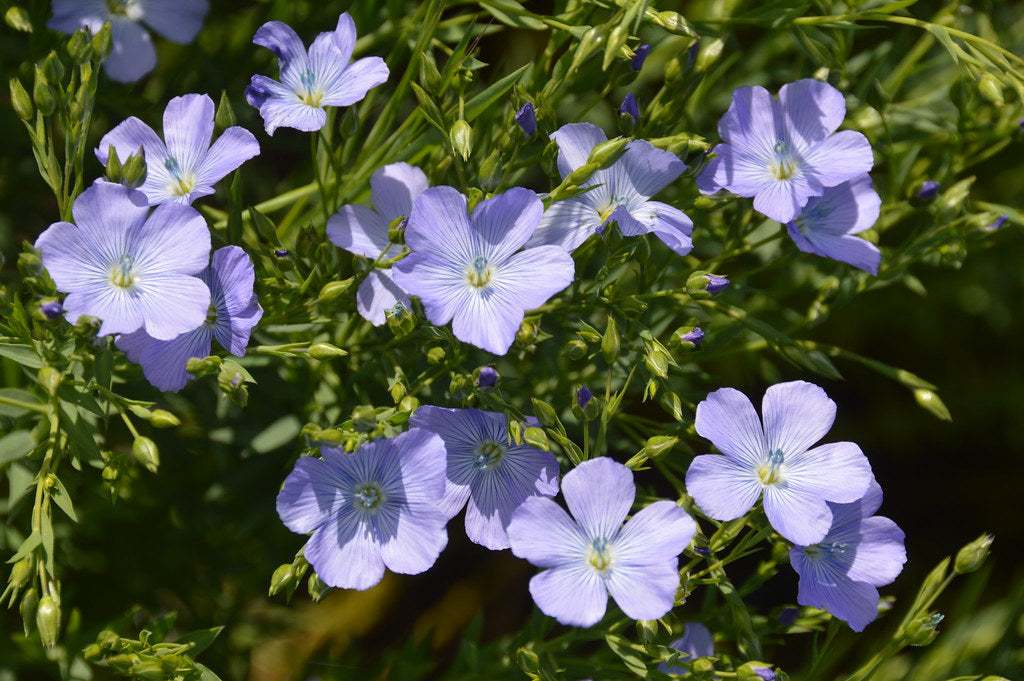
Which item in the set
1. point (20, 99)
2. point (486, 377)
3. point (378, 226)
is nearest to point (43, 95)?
point (20, 99)

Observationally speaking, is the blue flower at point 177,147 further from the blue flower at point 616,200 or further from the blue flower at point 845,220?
the blue flower at point 845,220

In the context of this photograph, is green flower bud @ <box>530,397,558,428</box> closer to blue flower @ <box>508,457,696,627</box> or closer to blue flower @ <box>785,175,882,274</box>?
blue flower @ <box>508,457,696,627</box>

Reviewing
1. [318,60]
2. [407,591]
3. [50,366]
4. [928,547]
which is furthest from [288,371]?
[928,547]

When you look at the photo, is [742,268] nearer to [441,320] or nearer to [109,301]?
[441,320]

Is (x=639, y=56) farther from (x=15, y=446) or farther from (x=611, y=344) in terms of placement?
(x=15, y=446)

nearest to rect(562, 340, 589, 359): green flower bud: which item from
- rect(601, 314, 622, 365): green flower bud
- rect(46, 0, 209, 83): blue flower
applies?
rect(601, 314, 622, 365): green flower bud
